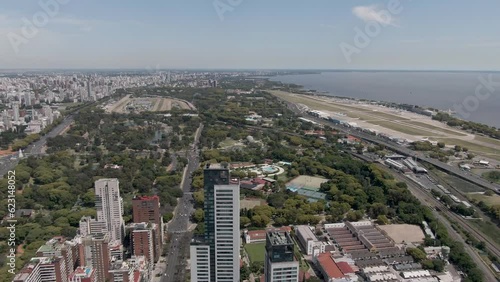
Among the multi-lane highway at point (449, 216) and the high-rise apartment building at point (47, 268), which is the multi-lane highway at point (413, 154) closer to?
the multi-lane highway at point (449, 216)

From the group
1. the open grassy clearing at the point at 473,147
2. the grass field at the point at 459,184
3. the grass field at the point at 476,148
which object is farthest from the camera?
the open grassy clearing at the point at 473,147

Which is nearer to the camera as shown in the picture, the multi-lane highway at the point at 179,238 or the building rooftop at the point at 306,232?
the multi-lane highway at the point at 179,238

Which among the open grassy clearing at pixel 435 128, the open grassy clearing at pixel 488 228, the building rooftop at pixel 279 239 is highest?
the building rooftop at pixel 279 239

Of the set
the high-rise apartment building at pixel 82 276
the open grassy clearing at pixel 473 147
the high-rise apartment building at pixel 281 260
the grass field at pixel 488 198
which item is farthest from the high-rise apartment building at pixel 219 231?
the open grassy clearing at pixel 473 147

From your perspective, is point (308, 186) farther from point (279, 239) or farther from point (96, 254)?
point (279, 239)

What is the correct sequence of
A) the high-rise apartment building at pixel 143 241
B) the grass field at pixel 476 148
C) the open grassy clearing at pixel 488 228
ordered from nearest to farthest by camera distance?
the high-rise apartment building at pixel 143 241, the open grassy clearing at pixel 488 228, the grass field at pixel 476 148

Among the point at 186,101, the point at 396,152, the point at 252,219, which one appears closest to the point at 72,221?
the point at 252,219
